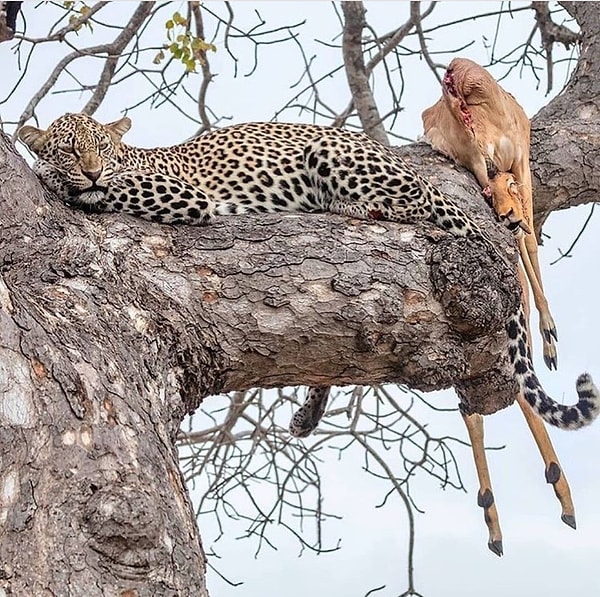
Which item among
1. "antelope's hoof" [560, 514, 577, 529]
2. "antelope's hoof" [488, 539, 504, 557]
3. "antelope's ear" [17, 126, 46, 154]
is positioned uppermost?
"antelope's ear" [17, 126, 46, 154]

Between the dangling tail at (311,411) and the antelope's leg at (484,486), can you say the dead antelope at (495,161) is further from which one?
the dangling tail at (311,411)

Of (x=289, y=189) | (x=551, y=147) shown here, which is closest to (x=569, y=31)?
(x=551, y=147)

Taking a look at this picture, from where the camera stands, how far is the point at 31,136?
164 inches

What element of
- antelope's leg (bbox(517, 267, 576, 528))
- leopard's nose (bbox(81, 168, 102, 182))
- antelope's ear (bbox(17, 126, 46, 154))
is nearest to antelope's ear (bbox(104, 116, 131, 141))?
antelope's ear (bbox(17, 126, 46, 154))

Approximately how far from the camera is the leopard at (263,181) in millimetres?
3729

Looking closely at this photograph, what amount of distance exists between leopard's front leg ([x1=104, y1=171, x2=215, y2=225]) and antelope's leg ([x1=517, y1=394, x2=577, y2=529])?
1.47 m

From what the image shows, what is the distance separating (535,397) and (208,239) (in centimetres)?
124

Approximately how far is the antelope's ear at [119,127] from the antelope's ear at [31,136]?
273mm

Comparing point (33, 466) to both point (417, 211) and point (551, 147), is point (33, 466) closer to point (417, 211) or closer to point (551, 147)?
point (417, 211)

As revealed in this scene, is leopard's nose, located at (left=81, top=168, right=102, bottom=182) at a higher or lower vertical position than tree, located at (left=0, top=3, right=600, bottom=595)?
higher

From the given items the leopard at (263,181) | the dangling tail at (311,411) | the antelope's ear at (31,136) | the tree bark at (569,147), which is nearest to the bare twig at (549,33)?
the tree bark at (569,147)

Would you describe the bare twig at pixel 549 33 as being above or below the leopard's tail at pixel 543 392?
above

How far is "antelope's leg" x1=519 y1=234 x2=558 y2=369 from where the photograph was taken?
4348mm

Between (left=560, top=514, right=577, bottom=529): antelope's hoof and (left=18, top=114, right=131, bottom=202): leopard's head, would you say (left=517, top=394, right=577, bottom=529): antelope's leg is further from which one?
(left=18, top=114, right=131, bottom=202): leopard's head
